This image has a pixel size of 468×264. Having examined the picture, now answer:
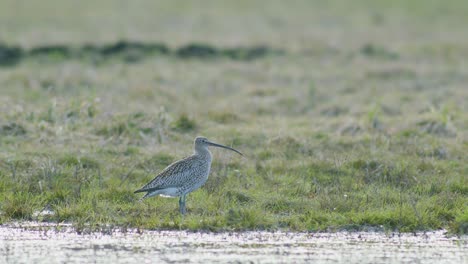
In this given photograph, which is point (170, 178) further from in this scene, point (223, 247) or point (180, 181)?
point (223, 247)

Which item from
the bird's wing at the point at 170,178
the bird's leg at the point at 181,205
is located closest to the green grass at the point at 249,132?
the bird's leg at the point at 181,205

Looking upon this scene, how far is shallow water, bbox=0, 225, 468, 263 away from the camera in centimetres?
953

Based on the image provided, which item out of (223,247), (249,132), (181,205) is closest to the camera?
(223,247)

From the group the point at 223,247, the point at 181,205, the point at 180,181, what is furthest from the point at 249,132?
the point at 223,247

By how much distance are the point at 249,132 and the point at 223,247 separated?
601 centimetres

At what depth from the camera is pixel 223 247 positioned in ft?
33.0

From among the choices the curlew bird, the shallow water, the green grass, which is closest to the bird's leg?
the curlew bird

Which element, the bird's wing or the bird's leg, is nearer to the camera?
the bird's leg

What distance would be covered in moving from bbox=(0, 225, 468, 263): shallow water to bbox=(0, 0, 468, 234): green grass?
0.28 m

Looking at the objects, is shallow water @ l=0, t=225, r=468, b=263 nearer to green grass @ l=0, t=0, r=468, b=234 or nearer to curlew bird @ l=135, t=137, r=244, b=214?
green grass @ l=0, t=0, r=468, b=234

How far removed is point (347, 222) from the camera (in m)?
11.1

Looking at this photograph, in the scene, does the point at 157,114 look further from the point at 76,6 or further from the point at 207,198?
the point at 76,6

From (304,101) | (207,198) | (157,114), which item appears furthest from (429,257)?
(304,101)

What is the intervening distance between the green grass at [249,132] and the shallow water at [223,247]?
0.28 meters
